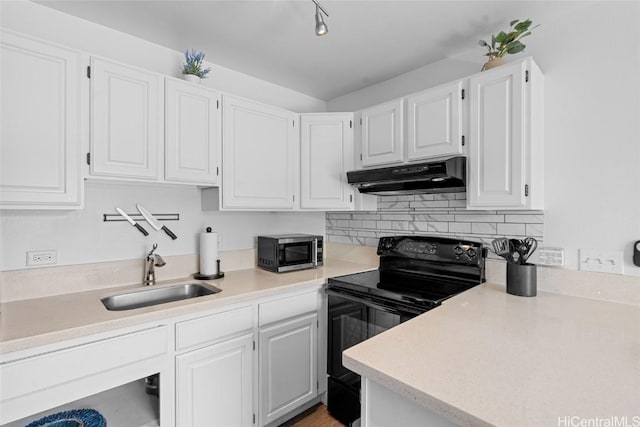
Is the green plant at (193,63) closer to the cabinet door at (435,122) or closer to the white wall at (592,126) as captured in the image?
the cabinet door at (435,122)

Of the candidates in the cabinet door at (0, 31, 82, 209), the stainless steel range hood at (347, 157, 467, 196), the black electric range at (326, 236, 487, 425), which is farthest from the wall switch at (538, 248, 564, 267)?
the cabinet door at (0, 31, 82, 209)

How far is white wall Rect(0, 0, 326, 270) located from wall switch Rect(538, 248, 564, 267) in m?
1.99

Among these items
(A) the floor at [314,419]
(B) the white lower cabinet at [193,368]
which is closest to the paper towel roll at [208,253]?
(B) the white lower cabinet at [193,368]

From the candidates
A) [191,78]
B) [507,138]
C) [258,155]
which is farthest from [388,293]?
[191,78]

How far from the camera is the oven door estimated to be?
1768 millimetres

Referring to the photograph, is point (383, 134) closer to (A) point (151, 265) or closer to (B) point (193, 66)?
(B) point (193, 66)

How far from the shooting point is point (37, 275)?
1.58m

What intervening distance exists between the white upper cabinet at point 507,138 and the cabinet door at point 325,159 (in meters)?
0.94

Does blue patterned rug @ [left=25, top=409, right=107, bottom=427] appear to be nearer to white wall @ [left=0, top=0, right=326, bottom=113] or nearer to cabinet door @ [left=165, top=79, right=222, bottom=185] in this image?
cabinet door @ [left=165, top=79, right=222, bottom=185]

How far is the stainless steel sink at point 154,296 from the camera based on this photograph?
5.66ft

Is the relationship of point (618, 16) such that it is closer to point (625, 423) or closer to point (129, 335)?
point (625, 423)

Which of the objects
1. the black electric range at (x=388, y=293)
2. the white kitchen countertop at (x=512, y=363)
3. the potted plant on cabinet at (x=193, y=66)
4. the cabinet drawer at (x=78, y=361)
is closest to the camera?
the white kitchen countertop at (x=512, y=363)

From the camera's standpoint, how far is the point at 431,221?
2275 mm

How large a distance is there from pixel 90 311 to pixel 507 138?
7.47 ft
